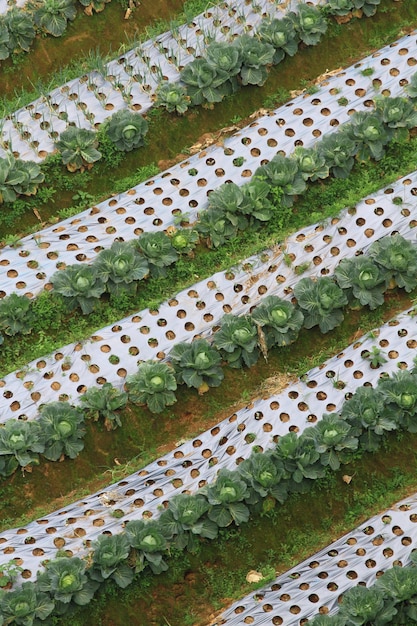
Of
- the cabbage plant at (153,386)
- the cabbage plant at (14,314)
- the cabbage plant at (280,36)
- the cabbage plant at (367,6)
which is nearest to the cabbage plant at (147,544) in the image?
the cabbage plant at (153,386)

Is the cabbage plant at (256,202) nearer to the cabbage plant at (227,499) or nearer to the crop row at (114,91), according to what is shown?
the crop row at (114,91)

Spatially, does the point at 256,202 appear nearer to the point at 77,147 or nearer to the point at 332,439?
the point at 77,147

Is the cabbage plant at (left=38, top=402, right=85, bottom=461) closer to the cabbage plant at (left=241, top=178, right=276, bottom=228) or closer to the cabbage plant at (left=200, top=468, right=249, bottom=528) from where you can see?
the cabbage plant at (left=200, top=468, right=249, bottom=528)

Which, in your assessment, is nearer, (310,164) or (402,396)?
(402,396)

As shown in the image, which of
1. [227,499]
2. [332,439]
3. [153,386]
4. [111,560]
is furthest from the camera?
[153,386]

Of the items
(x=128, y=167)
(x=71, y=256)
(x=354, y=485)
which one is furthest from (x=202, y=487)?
(x=128, y=167)

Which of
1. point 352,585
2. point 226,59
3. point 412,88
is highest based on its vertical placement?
point 226,59

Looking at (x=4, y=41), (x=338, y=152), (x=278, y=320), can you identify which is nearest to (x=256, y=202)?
(x=338, y=152)

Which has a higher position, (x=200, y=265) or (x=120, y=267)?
(x=120, y=267)
